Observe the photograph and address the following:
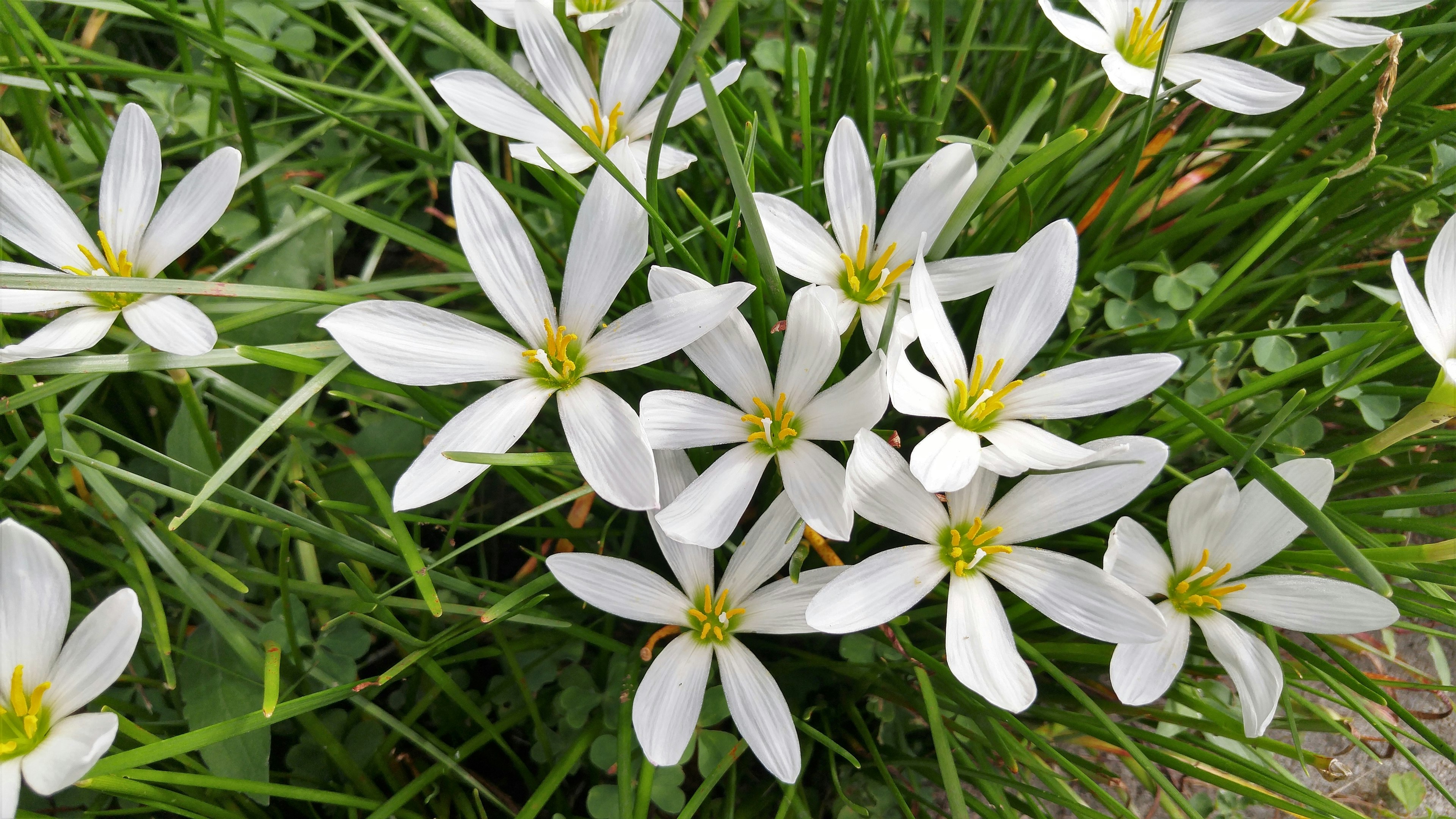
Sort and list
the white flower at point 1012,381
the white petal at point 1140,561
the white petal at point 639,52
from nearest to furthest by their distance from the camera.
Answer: the white flower at point 1012,381, the white petal at point 1140,561, the white petal at point 639,52

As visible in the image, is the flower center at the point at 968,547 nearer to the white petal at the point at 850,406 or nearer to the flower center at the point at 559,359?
the white petal at the point at 850,406

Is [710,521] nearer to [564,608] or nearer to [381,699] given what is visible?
[564,608]

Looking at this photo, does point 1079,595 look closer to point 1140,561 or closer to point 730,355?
point 1140,561

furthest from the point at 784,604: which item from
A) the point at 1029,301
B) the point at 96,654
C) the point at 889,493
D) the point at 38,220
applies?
the point at 38,220

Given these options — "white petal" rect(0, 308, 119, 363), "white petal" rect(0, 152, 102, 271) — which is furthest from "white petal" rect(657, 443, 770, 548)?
"white petal" rect(0, 152, 102, 271)

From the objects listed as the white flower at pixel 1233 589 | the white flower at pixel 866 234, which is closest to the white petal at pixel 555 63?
the white flower at pixel 866 234

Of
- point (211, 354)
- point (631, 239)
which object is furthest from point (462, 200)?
point (211, 354)
